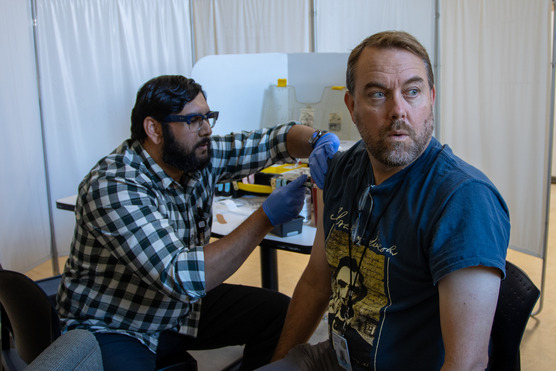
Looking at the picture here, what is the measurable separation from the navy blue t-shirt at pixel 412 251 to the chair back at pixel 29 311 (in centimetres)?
77

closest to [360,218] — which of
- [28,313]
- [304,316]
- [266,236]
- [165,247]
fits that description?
[304,316]

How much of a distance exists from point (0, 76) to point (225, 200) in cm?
185

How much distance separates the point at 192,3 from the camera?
3.97m

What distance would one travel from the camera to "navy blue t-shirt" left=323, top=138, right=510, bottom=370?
0.92 meters

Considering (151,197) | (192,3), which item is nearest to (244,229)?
(151,197)

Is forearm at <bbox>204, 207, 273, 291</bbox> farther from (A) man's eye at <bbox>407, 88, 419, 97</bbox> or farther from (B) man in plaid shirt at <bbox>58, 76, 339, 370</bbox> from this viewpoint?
(A) man's eye at <bbox>407, 88, 419, 97</bbox>

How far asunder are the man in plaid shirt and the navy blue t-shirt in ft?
1.47

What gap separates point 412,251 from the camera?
3.32ft

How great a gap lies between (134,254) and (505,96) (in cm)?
244

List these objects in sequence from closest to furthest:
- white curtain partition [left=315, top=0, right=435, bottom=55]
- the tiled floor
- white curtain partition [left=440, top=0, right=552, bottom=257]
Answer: the tiled floor → white curtain partition [left=440, top=0, right=552, bottom=257] → white curtain partition [left=315, top=0, right=435, bottom=55]

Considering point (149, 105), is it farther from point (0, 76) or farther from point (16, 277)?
point (0, 76)

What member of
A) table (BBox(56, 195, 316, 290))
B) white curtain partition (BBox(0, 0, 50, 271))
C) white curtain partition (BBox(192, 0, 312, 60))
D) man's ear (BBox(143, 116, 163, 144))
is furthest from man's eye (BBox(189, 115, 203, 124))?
white curtain partition (BBox(192, 0, 312, 60))

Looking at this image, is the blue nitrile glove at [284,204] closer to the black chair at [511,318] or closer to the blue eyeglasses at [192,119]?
the blue eyeglasses at [192,119]

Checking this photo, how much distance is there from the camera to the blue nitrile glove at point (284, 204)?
156cm
